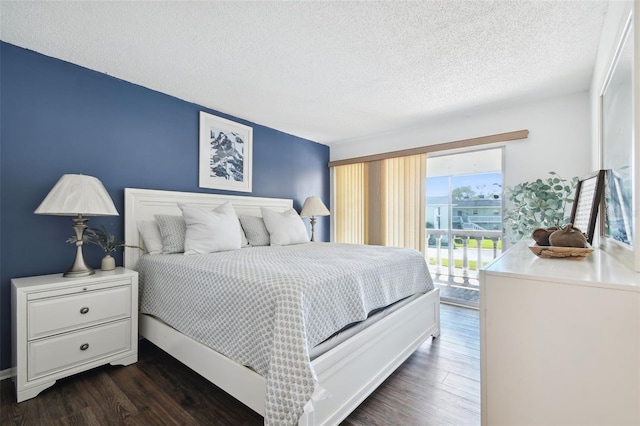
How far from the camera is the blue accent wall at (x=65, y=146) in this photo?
1.89 m

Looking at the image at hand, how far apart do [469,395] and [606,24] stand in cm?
236

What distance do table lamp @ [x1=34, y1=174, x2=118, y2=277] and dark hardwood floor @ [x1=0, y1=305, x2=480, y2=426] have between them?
743 mm

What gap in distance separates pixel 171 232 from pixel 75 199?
0.70 meters

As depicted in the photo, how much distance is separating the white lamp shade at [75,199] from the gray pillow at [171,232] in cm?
48

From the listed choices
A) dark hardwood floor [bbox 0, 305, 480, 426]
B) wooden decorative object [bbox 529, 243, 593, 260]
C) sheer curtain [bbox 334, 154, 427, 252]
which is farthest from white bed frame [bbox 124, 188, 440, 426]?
sheer curtain [bbox 334, 154, 427, 252]

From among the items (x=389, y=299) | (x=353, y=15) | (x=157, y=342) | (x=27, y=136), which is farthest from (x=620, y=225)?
(x=27, y=136)

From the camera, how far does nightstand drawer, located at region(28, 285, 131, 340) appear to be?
165 cm

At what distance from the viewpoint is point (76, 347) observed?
178 cm

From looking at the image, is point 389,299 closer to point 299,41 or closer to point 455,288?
point 299,41

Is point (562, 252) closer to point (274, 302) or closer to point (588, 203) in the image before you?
point (588, 203)

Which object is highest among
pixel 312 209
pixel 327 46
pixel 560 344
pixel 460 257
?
pixel 327 46

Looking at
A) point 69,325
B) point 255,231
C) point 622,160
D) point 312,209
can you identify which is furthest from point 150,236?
point 622,160

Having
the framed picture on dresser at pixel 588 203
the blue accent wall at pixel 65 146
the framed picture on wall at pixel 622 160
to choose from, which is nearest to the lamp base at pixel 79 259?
the blue accent wall at pixel 65 146

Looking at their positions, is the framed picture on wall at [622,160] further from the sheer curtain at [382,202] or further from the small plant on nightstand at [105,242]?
the small plant on nightstand at [105,242]
